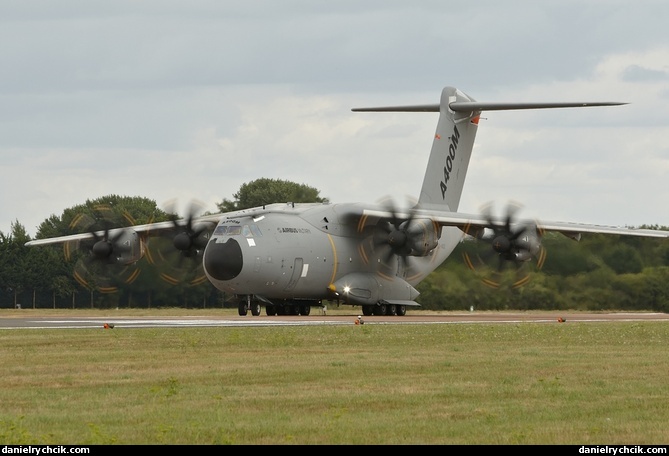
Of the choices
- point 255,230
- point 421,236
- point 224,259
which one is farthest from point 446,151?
point 224,259

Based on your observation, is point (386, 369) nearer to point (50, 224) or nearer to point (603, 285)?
point (603, 285)

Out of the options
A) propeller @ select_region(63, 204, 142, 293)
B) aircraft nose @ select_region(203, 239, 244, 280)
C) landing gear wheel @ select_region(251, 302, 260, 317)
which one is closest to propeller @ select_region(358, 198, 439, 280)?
landing gear wheel @ select_region(251, 302, 260, 317)

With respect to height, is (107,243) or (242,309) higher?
(107,243)

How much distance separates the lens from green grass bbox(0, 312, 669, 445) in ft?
43.2

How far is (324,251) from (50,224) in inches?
1627

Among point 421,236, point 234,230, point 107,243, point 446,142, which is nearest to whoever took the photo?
point 234,230

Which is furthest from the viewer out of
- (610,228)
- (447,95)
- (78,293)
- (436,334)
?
(78,293)

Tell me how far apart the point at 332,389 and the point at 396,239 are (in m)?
27.5

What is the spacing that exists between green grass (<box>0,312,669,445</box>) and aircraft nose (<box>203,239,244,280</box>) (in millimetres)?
13411

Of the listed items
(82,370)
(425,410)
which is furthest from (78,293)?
(425,410)

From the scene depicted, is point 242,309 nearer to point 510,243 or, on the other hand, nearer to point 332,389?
point 510,243

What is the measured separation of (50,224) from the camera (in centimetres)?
8206

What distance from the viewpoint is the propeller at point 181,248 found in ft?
153

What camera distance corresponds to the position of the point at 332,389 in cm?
1717
